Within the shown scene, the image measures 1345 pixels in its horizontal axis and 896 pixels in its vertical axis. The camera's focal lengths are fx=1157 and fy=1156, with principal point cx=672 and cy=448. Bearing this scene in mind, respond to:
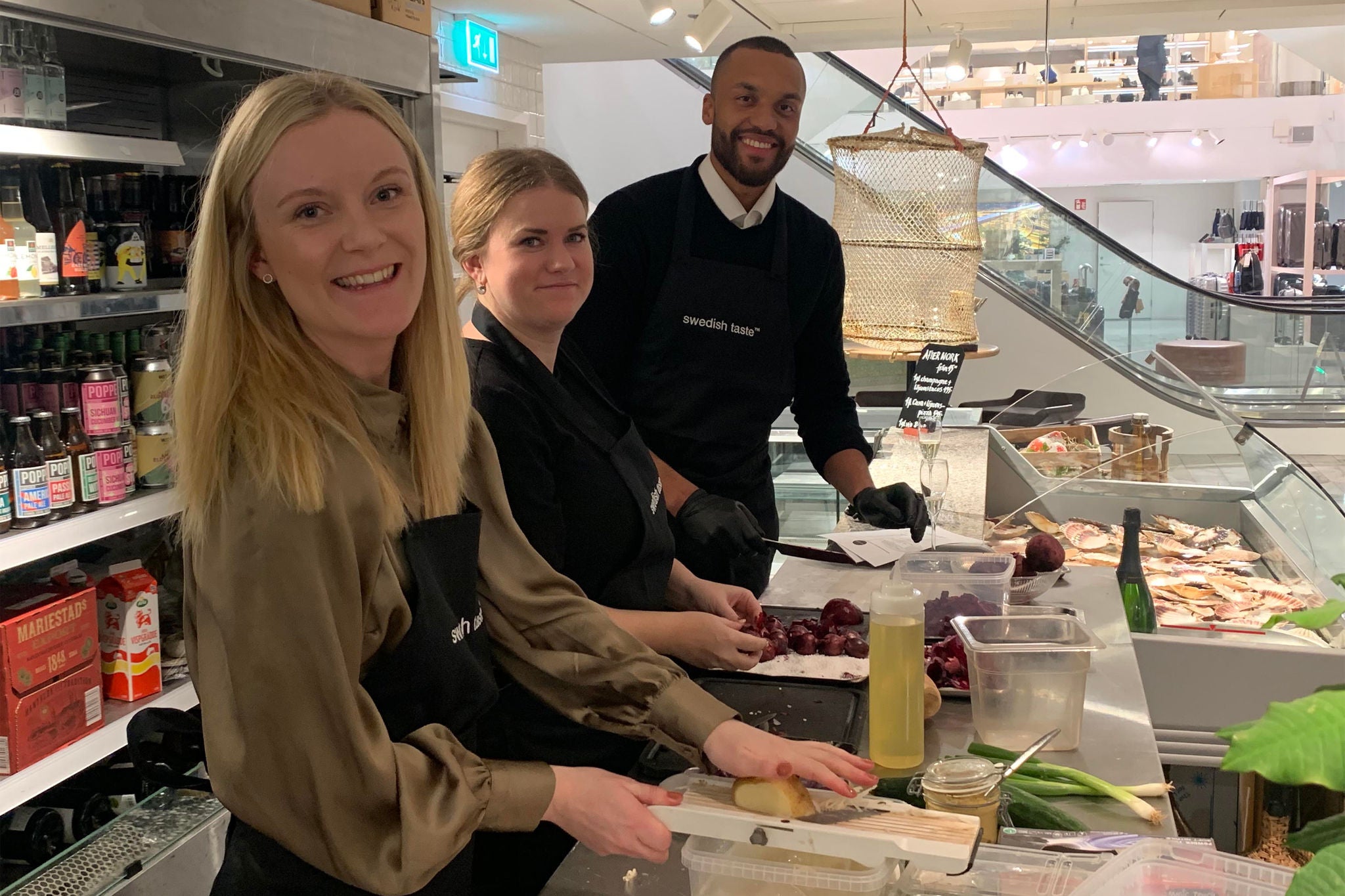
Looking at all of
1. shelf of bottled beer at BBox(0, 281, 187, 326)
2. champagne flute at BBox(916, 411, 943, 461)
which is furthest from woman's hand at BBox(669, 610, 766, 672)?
champagne flute at BBox(916, 411, 943, 461)

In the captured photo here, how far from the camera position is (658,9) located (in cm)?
508

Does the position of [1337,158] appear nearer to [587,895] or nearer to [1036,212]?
[1036,212]

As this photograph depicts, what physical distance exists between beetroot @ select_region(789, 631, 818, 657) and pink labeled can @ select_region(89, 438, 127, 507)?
1.53 meters

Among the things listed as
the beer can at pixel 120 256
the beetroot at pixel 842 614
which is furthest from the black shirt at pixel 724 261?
the beer can at pixel 120 256

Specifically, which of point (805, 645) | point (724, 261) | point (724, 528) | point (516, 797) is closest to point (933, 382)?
point (724, 261)

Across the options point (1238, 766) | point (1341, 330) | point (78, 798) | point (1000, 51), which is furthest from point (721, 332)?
point (1000, 51)

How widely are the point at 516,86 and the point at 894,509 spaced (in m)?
5.05

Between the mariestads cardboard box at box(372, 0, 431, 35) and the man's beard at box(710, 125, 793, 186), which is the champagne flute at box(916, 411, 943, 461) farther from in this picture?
the mariestads cardboard box at box(372, 0, 431, 35)

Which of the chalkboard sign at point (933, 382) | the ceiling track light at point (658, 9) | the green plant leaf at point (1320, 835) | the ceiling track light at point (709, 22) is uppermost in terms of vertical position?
the ceiling track light at point (709, 22)

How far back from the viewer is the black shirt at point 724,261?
279 cm

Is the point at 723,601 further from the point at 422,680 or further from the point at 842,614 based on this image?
the point at 422,680

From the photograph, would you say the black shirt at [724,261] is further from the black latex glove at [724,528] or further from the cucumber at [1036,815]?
the cucumber at [1036,815]

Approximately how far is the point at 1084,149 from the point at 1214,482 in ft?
36.9

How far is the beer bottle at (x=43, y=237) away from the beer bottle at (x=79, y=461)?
0.27m
